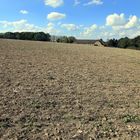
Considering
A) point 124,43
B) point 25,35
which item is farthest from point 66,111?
point 25,35

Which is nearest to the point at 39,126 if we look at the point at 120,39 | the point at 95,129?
the point at 95,129

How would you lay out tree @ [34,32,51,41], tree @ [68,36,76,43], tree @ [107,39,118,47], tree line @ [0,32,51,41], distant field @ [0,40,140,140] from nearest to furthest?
distant field @ [0,40,140,140] → tree @ [107,39,118,47] → tree @ [34,32,51,41] → tree line @ [0,32,51,41] → tree @ [68,36,76,43]

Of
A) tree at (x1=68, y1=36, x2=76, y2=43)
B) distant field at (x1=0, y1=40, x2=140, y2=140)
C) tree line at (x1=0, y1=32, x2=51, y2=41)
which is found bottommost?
tree at (x1=68, y1=36, x2=76, y2=43)

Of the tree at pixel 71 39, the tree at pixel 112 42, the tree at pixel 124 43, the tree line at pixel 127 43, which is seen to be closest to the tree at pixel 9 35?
the tree at pixel 71 39

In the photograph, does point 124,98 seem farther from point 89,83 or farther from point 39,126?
point 39,126

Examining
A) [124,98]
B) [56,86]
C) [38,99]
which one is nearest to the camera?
[38,99]

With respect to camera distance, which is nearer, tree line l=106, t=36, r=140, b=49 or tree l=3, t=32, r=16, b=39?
tree line l=106, t=36, r=140, b=49

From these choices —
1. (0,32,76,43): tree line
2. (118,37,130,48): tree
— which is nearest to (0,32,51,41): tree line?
(0,32,76,43): tree line

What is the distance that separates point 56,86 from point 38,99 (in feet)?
8.57

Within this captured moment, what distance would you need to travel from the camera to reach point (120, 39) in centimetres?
11219

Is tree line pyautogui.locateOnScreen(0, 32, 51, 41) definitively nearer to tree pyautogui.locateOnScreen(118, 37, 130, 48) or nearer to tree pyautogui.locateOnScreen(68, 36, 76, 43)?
tree pyautogui.locateOnScreen(68, 36, 76, 43)

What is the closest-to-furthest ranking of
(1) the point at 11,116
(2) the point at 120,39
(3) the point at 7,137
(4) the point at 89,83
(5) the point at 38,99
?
1. (3) the point at 7,137
2. (1) the point at 11,116
3. (5) the point at 38,99
4. (4) the point at 89,83
5. (2) the point at 120,39

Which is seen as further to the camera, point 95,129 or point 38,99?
point 38,99

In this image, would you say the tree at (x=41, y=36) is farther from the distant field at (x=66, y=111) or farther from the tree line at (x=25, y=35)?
the distant field at (x=66, y=111)
